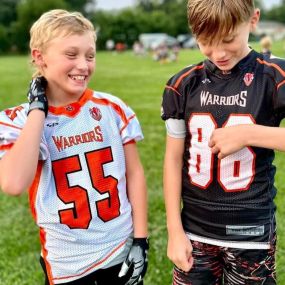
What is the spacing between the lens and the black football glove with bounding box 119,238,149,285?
225 cm

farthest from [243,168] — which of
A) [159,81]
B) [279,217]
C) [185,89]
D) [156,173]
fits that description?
[159,81]

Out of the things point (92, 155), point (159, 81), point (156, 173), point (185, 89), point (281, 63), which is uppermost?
point (281, 63)

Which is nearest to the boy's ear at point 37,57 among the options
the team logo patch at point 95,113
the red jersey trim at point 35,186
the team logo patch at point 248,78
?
the team logo patch at point 95,113

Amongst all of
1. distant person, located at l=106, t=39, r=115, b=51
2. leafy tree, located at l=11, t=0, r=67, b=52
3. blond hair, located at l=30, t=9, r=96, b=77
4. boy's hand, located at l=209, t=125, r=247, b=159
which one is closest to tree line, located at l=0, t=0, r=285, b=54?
leafy tree, located at l=11, t=0, r=67, b=52

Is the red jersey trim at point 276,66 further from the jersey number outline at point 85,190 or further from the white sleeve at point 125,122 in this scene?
the jersey number outline at point 85,190

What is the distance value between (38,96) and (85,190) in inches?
18.2

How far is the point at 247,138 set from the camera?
6.18 feet

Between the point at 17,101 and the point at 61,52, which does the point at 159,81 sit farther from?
the point at 61,52

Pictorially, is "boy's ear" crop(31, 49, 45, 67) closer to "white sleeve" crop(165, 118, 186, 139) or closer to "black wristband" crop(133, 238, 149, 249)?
"white sleeve" crop(165, 118, 186, 139)

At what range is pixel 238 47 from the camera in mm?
1955

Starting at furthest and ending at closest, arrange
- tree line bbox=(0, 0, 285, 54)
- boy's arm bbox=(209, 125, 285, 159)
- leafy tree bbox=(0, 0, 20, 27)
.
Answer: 1. leafy tree bbox=(0, 0, 20, 27)
2. tree line bbox=(0, 0, 285, 54)
3. boy's arm bbox=(209, 125, 285, 159)

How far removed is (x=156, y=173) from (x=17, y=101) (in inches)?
283

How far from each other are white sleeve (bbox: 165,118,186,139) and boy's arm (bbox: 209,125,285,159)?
0.97ft

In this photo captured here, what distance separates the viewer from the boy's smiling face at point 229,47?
6.32 ft
